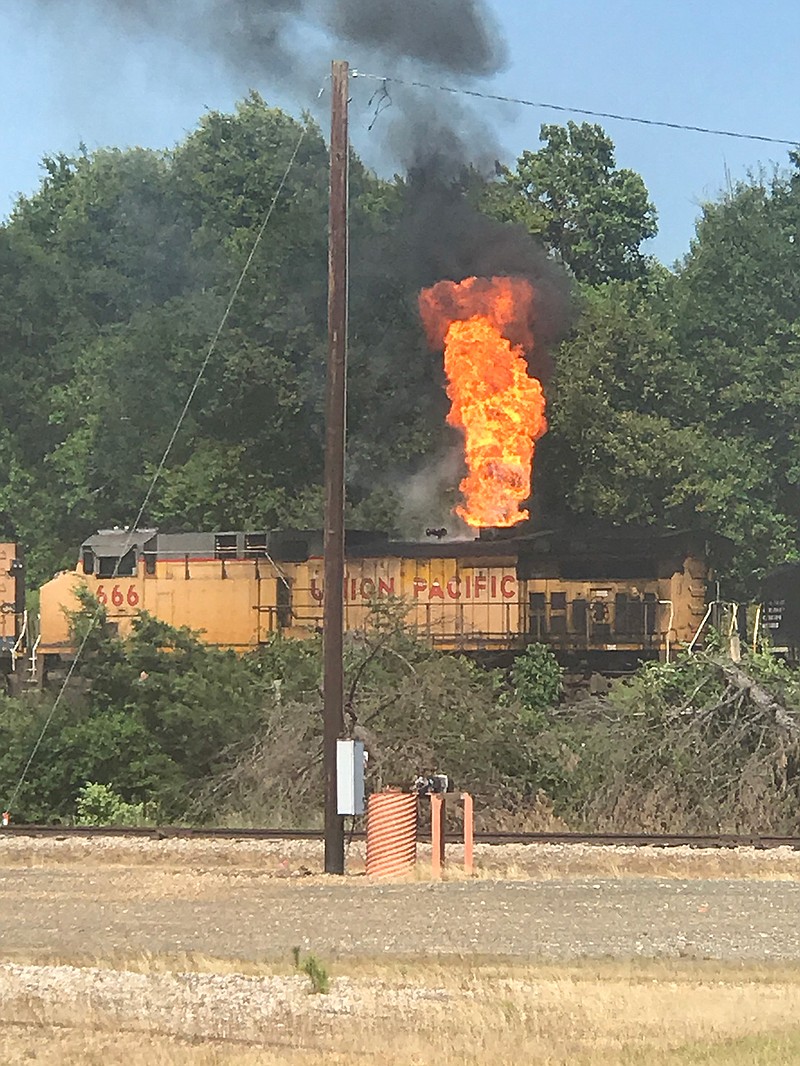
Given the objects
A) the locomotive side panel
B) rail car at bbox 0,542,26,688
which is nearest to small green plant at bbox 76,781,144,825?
rail car at bbox 0,542,26,688

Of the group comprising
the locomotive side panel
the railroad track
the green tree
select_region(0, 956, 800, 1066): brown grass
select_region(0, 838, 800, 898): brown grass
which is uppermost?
the green tree

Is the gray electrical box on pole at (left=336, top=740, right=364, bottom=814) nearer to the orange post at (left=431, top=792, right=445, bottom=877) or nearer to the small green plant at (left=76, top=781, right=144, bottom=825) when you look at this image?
the orange post at (left=431, top=792, right=445, bottom=877)

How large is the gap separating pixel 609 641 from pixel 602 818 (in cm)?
1305

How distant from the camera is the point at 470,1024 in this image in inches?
396

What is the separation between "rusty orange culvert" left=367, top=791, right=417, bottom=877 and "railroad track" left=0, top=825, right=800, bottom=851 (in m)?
2.62

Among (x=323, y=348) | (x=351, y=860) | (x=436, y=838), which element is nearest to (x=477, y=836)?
(x=351, y=860)

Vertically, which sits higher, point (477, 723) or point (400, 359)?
point (400, 359)

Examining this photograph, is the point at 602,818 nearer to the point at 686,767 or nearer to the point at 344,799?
the point at 686,767

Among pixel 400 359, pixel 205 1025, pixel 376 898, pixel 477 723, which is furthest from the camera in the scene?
pixel 400 359

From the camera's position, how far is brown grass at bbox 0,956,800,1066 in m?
9.17

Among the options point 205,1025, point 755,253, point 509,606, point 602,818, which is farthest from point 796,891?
point 755,253

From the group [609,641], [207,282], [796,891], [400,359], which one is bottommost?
[796,891]

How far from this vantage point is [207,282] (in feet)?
188

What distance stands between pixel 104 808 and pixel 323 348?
81.3 feet
